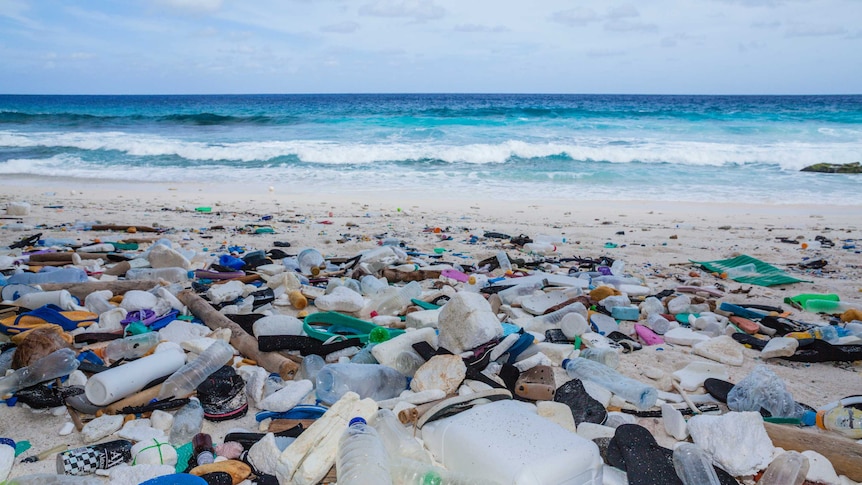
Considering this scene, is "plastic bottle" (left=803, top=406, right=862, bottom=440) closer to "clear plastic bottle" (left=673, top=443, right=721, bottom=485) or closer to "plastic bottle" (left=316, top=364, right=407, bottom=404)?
"clear plastic bottle" (left=673, top=443, right=721, bottom=485)

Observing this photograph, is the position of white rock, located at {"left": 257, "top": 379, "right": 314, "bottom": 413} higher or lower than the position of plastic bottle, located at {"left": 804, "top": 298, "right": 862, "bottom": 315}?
higher

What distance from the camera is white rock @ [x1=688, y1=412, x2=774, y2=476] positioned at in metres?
1.83

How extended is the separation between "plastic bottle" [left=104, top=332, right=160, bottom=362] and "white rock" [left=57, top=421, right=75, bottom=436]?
0.55 metres

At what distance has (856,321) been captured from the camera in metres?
3.34

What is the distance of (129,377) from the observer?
2.18 metres

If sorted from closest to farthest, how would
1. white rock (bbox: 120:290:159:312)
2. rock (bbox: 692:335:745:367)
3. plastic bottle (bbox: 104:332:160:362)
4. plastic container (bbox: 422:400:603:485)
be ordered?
plastic container (bbox: 422:400:603:485) → plastic bottle (bbox: 104:332:160:362) → rock (bbox: 692:335:745:367) → white rock (bbox: 120:290:159:312)

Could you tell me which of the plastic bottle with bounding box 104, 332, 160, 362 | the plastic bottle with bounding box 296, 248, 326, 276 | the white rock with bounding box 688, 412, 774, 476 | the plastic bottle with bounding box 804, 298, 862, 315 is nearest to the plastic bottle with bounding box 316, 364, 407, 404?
the plastic bottle with bounding box 104, 332, 160, 362

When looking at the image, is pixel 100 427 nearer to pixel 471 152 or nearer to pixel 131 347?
pixel 131 347

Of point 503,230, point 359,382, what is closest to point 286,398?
point 359,382

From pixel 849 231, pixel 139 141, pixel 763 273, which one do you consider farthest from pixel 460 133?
pixel 763 273

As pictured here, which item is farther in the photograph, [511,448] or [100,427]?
[100,427]

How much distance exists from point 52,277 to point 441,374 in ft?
9.78

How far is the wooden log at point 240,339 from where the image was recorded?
2.43 meters

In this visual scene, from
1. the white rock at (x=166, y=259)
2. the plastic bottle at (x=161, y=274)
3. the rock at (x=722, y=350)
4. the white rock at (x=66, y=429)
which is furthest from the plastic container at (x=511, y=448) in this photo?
the white rock at (x=166, y=259)
